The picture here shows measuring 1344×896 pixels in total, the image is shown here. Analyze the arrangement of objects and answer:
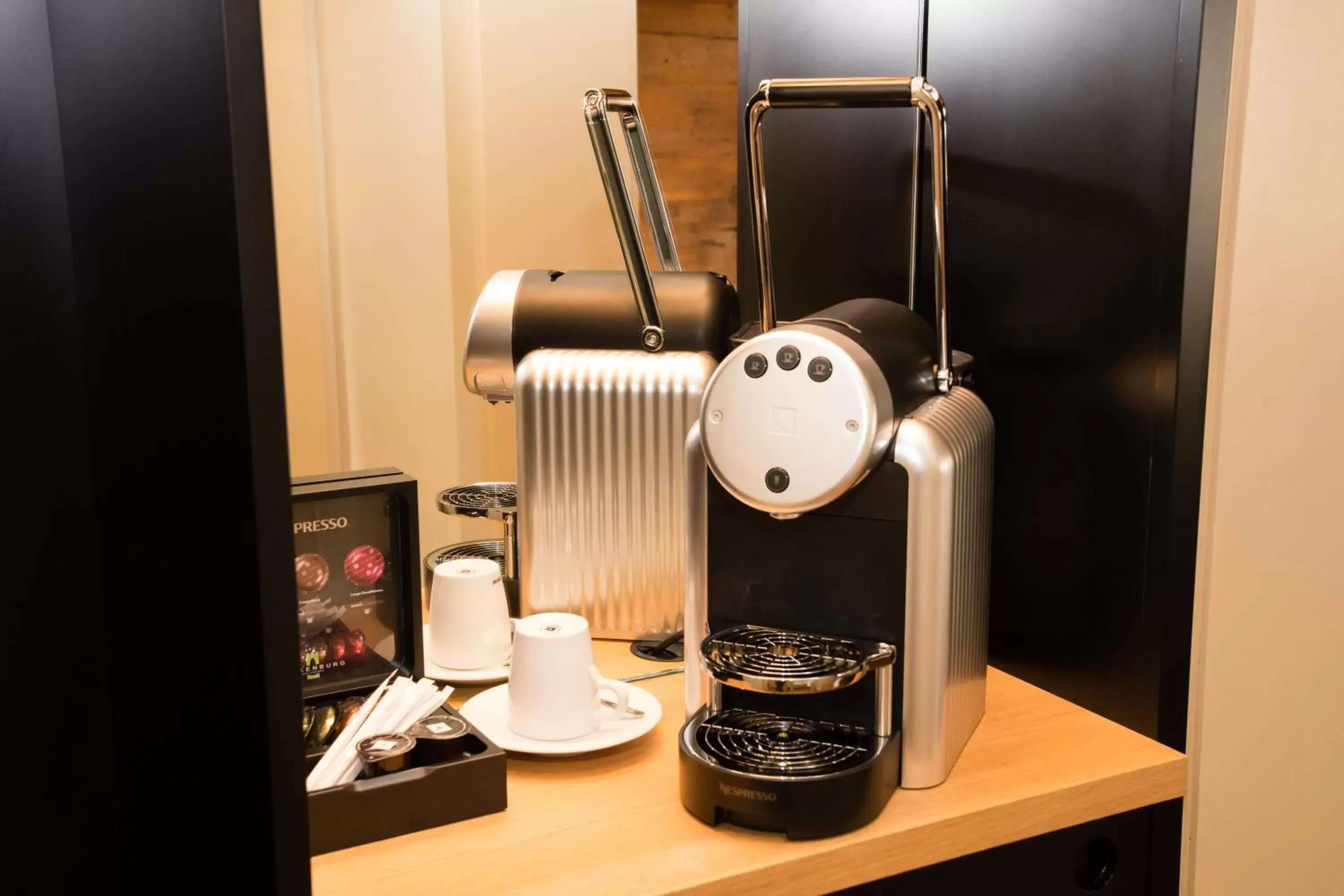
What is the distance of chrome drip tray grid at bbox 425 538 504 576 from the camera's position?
3.95ft

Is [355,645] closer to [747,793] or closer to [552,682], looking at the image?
[552,682]

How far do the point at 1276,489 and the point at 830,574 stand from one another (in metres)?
0.35

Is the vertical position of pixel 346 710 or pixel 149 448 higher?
pixel 149 448

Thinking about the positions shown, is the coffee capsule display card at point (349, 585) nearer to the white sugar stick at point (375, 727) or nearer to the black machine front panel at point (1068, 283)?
the white sugar stick at point (375, 727)

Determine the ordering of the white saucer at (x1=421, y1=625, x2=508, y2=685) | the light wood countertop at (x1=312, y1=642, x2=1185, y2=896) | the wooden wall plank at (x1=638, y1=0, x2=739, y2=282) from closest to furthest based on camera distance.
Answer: the light wood countertop at (x1=312, y1=642, x2=1185, y2=896) < the white saucer at (x1=421, y1=625, x2=508, y2=685) < the wooden wall plank at (x1=638, y1=0, x2=739, y2=282)

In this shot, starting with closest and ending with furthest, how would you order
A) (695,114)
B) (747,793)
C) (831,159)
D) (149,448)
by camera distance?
(149,448) → (747,793) → (831,159) → (695,114)

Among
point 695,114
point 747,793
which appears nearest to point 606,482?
point 747,793

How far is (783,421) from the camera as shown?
0.77 meters

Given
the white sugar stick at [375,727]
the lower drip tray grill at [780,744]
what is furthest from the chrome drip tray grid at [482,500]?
the lower drip tray grill at [780,744]

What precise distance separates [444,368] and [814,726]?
3.38 ft

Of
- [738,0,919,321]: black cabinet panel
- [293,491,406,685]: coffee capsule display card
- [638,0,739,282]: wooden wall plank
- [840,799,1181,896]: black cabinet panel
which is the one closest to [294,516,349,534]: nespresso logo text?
[293,491,406,685]: coffee capsule display card

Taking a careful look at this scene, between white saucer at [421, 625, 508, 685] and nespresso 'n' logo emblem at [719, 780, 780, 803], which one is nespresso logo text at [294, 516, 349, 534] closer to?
white saucer at [421, 625, 508, 685]

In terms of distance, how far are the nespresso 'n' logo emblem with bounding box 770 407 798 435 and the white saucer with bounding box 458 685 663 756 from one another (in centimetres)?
25

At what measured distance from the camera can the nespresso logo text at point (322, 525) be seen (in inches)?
34.6
